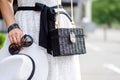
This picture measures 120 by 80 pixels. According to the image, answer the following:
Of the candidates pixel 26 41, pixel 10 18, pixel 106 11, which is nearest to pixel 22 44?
pixel 26 41

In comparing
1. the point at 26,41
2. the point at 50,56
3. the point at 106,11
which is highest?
the point at 26,41

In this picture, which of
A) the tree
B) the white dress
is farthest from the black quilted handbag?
the tree

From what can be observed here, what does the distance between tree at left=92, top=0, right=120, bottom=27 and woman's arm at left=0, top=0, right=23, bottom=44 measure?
94.5 m

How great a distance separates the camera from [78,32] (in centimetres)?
337

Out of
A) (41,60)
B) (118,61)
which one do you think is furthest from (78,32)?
(118,61)

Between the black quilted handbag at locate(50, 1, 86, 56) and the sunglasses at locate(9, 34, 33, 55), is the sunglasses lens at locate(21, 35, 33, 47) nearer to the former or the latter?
the sunglasses at locate(9, 34, 33, 55)

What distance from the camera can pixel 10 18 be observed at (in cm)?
325

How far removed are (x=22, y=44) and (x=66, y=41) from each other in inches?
10.8

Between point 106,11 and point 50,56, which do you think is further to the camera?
point 106,11

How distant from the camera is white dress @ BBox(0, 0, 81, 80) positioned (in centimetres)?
329

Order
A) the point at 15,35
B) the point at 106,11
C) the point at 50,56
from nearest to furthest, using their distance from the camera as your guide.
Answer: the point at 15,35
the point at 50,56
the point at 106,11

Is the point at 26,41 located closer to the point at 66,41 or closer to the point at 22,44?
the point at 22,44

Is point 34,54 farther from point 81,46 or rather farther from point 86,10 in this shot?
point 86,10

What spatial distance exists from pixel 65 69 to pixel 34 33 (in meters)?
0.29
